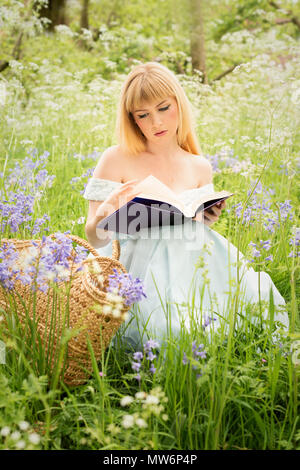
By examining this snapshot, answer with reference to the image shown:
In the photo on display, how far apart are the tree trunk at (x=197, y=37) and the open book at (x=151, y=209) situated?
23.2 feet

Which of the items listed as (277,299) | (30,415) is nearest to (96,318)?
(30,415)

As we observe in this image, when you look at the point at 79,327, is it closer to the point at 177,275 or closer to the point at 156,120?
the point at 177,275

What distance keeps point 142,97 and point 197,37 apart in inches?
286

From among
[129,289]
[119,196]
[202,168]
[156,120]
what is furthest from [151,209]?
[202,168]

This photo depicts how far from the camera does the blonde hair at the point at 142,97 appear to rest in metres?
2.21

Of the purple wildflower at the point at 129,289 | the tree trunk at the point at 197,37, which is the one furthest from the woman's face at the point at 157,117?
the tree trunk at the point at 197,37

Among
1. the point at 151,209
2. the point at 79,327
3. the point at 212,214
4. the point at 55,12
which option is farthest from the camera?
the point at 55,12

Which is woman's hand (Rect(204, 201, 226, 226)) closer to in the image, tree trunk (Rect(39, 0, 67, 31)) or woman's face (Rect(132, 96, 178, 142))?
woman's face (Rect(132, 96, 178, 142))

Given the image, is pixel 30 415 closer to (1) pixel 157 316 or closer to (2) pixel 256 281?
(1) pixel 157 316

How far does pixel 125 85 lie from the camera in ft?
7.58

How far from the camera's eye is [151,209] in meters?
1.82

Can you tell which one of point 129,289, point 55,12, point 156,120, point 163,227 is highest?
point 55,12

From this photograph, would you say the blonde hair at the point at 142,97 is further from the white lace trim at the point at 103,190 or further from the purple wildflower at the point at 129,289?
the purple wildflower at the point at 129,289
